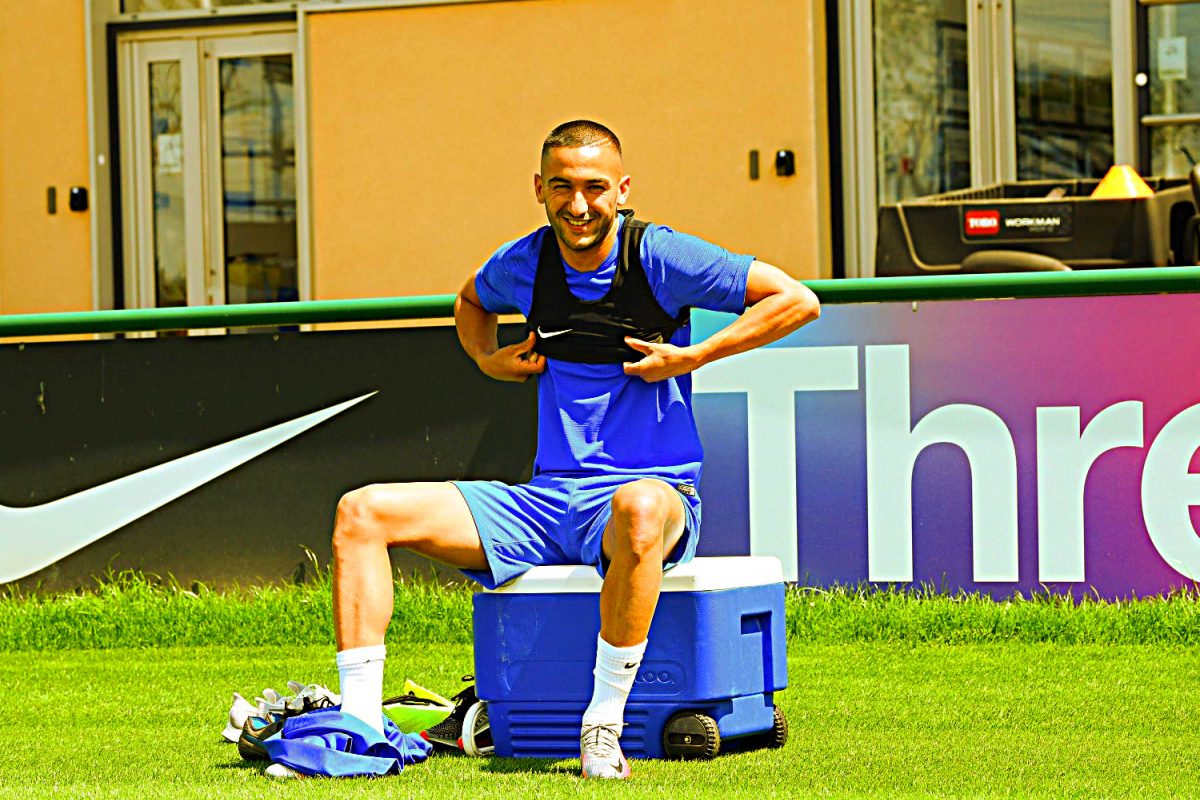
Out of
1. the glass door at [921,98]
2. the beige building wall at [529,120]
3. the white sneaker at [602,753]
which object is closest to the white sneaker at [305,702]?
the white sneaker at [602,753]

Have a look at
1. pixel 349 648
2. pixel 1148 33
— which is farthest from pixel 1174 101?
pixel 349 648

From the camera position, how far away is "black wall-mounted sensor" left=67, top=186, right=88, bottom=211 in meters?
12.7

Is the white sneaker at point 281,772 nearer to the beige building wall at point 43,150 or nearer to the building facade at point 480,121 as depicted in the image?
the building facade at point 480,121

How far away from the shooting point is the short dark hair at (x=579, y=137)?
15.4ft

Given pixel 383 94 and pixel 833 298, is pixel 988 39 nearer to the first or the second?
pixel 383 94

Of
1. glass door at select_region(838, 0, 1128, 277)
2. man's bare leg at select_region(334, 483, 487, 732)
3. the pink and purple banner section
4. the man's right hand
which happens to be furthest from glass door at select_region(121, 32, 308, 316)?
man's bare leg at select_region(334, 483, 487, 732)

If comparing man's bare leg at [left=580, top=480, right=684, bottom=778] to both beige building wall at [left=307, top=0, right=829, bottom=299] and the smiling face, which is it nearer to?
the smiling face

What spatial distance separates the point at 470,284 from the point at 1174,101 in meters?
7.34

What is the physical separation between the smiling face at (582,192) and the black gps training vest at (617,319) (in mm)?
101

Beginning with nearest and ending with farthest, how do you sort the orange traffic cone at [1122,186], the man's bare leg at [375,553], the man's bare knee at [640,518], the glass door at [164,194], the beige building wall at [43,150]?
1. the man's bare knee at [640,518]
2. the man's bare leg at [375,553]
3. the orange traffic cone at [1122,186]
4. the beige building wall at [43,150]
5. the glass door at [164,194]

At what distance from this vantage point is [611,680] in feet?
14.8

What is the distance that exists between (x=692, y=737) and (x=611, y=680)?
27 cm

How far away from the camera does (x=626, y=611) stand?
4.45 meters

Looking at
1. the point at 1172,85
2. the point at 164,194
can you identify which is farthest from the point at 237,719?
the point at 164,194
